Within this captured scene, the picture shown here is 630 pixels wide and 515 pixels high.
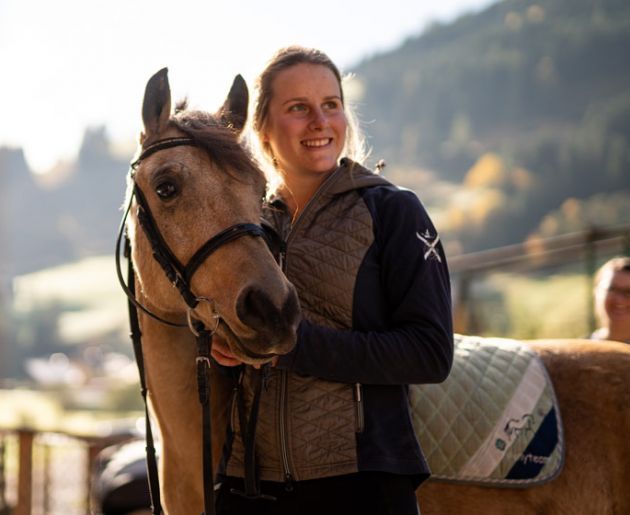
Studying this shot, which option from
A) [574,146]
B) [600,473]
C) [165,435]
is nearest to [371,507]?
[165,435]

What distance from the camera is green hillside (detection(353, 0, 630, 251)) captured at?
3738 cm

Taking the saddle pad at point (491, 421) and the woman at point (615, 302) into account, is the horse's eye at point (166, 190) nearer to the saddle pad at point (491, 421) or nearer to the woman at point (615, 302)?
the saddle pad at point (491, 421)

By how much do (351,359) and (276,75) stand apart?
95 cm

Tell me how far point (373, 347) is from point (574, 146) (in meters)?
38.9

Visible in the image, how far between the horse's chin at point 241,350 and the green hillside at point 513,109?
30.9m

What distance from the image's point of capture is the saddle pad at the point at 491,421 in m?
2.60

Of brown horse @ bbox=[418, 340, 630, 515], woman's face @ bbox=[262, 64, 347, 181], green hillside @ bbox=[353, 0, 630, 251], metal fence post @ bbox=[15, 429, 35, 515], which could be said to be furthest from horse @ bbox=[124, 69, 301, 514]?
green hillside @ bbox=[353, 0, 630, 251]

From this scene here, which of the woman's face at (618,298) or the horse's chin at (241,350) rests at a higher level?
the woman's face at (618,298)

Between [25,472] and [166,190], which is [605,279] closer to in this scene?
[166,190]

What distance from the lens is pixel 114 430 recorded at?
824cm

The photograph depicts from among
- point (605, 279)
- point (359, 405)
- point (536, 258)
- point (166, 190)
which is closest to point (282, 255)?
point (166, 190)

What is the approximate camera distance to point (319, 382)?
2.23 meters

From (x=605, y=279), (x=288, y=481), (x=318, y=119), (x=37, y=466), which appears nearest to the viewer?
(x=288, y=481)

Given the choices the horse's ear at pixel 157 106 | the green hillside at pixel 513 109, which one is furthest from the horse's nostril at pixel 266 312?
the green hillside at pixel 513 109
